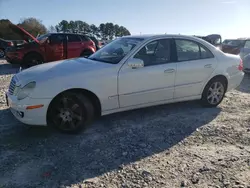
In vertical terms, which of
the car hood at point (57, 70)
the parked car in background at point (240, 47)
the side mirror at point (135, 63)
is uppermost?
the parked car in background at point (240, 47)

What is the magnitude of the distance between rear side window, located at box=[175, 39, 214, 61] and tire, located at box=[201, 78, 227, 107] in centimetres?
57

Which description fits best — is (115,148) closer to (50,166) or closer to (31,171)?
(50,166)

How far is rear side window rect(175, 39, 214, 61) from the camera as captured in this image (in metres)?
4.80

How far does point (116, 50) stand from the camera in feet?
15.1

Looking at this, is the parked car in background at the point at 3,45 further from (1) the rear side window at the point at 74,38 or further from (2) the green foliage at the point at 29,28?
(2) the green foliage at the point at 29,28

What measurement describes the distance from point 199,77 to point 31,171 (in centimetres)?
353

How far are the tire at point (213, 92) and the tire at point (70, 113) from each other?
8.38 ft

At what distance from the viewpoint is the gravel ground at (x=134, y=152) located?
2.84 meters

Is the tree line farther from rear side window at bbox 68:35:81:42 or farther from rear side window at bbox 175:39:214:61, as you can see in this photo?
rear side window at bbox 175:39:214:61

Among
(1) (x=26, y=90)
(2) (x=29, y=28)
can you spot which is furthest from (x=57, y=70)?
(2) (x=29, y=28)

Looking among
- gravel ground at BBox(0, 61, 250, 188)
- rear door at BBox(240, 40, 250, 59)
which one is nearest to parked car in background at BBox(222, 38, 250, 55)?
rear door at BBox(240, 40, 250, 59)

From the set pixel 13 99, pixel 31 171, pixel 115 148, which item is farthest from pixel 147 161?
pixel 13 99

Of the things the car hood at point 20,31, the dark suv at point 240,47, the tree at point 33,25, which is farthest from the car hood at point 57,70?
the tree at point 33,25

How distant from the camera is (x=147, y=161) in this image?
3219 millimetres
